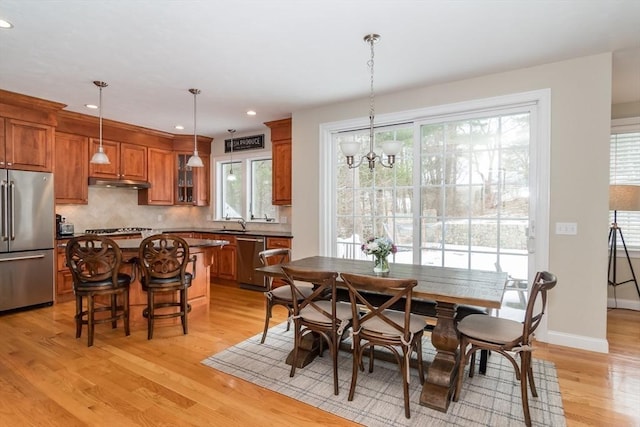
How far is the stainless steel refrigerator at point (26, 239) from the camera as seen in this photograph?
402 centimetres

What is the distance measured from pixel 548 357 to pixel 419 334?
150cm

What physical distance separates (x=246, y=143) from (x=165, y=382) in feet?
14.5

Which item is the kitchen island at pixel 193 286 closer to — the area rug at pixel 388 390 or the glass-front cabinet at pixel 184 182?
the area rug at pixel 388 390

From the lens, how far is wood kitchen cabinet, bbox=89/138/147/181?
17.1 feet

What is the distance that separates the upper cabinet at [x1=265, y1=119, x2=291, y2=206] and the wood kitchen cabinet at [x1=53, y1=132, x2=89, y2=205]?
2752 mm

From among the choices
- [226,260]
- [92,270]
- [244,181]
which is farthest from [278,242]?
[92,270]

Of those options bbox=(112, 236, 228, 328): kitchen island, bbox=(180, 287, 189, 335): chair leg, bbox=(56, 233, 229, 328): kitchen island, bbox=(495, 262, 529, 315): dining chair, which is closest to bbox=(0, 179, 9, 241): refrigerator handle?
bbox=(56, 233, 229, 328): kitchen island

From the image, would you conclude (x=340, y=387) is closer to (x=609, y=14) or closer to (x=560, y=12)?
(x=560, y=12)

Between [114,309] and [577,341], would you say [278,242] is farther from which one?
[577,341]

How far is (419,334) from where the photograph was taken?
2367mm

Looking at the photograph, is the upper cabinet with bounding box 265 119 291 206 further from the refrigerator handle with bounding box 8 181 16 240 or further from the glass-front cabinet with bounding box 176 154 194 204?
the refrigerator handle with bounding box 8 181 16 240

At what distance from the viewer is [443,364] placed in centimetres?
234

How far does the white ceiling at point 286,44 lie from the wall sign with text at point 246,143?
185 centimetres

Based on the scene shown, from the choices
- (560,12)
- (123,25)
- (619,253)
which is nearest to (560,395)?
(560,12)
